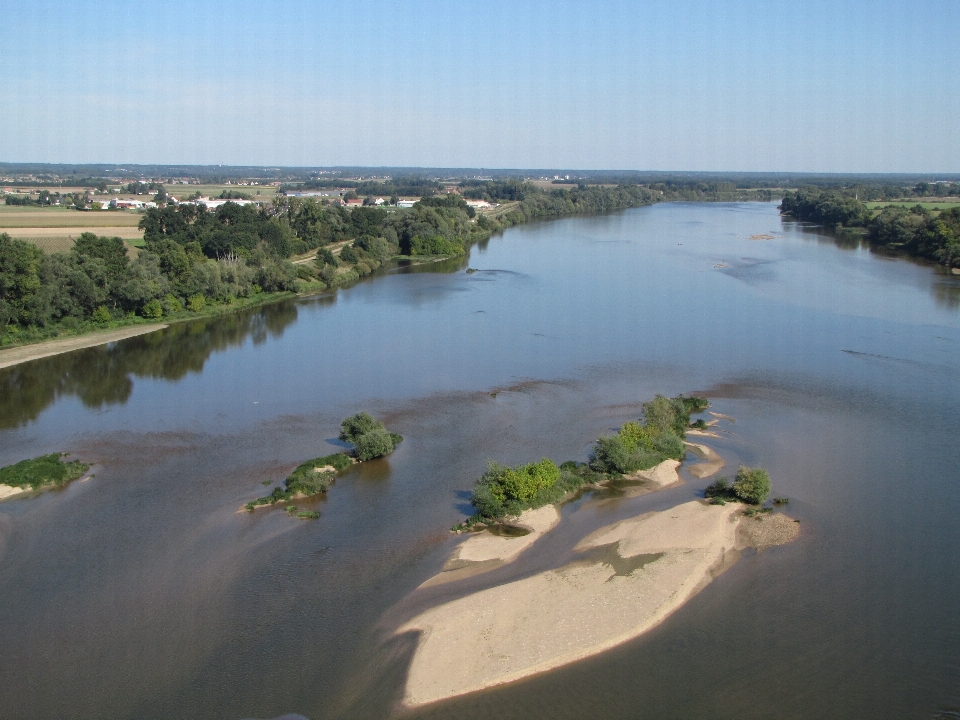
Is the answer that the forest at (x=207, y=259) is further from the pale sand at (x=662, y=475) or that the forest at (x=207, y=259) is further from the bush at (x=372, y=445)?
the pale sand at (x=662, y=475)

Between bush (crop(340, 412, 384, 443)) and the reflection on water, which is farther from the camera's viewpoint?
the reflection on water

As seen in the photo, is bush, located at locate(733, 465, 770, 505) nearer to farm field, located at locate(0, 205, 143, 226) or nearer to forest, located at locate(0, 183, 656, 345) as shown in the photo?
forest, located at locate(0, 183, 656, 345)

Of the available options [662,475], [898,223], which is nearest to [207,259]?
[662,475]

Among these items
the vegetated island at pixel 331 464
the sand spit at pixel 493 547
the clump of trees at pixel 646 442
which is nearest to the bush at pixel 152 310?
the vegetated island at pixel 331 464

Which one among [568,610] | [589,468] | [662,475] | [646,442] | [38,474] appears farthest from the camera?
[646,442]

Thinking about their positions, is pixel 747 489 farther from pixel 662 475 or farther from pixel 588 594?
pixel 588 594

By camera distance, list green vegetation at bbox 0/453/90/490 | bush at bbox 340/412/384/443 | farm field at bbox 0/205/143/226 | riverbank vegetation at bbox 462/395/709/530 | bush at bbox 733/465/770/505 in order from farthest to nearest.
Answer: farm field at bbox 0/205/143/226 → bush at bbox 340/412/384/443 → green vegetation at bbox 0/453/90/490 → bush at bbox 733/465/770/505 → riverbank vegetation at bbox 462/395/709/530

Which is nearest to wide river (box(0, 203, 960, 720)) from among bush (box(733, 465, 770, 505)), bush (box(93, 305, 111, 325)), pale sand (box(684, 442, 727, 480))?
pale sand (box(684, 442, 727, 480))

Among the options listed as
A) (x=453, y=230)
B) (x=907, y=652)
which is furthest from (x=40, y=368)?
(x=453, y=230)
